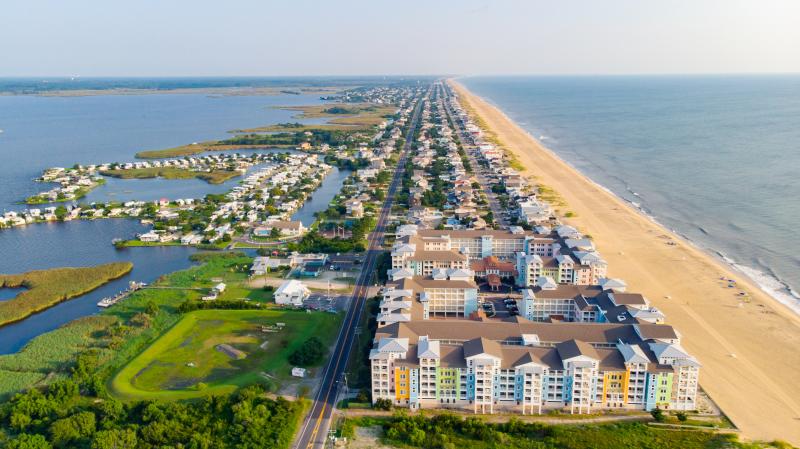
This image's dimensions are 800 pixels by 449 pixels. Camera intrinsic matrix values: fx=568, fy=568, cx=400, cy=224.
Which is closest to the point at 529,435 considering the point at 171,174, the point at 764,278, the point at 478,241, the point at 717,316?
the point at 717,316

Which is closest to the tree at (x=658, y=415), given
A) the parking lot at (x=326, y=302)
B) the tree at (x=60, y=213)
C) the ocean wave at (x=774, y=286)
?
the ocean wave at (x=774, y=286)

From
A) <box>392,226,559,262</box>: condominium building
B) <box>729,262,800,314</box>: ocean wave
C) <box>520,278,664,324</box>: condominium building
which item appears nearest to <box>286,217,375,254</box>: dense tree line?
<box>392,226,559,262</box>: condominium building

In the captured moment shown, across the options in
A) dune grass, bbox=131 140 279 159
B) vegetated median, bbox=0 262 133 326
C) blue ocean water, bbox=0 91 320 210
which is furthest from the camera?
dune grass, bbox=131 140 279 159

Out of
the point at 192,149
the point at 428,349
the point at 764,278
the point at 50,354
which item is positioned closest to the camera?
the point at 428,349

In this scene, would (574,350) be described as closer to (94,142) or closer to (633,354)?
(633,354)

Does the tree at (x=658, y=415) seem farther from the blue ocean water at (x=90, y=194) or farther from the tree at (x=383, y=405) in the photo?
the blue ocean water at (x=90, y=194)

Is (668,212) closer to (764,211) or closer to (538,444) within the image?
(764,211)

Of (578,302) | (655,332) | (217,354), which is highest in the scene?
(655,332)

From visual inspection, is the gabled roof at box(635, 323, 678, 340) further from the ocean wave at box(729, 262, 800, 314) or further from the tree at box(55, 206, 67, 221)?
the tree at box(55, 206, 67, 221)
